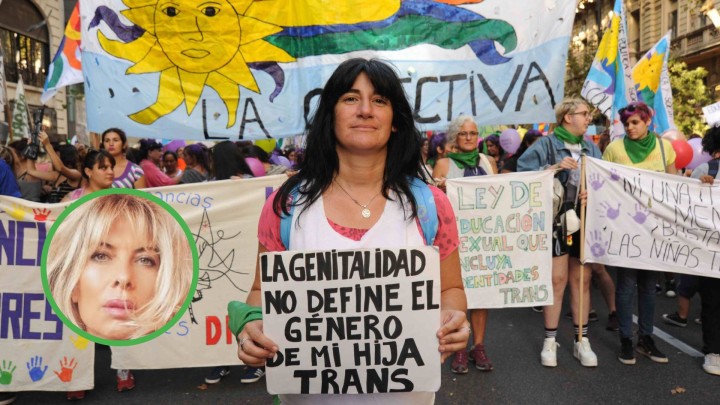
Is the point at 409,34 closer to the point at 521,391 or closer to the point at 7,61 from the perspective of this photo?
the point at 521,391

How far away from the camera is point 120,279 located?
115 inches

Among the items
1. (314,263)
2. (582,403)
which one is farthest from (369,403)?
(582,403)

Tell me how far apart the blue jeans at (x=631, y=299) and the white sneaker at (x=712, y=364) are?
1.48 feet

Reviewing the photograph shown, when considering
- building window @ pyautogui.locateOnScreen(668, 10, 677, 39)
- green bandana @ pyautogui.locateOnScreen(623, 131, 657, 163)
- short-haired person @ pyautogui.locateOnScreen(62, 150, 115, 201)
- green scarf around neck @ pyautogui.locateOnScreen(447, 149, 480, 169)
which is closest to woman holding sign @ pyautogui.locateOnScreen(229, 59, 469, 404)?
short-haired person @ pyautogui.locateOnScreen(62, 150, 115, 201)

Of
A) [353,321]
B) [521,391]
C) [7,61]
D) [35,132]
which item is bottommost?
[521,391]

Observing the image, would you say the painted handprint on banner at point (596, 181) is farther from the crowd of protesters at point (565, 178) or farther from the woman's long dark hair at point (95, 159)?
the woman's long dark hair at point (95, 159)

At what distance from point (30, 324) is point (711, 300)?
514cm

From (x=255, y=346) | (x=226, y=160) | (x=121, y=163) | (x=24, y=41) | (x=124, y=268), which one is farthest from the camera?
(x=24, y=41)

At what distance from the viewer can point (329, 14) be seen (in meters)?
4.61

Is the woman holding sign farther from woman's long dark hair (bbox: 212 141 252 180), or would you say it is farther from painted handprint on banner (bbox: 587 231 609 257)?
painted handprint on banner (bbox: 587 231 609 257)

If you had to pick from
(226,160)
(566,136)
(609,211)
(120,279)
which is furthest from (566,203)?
(120,279)

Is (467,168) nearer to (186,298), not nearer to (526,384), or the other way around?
(526,384)

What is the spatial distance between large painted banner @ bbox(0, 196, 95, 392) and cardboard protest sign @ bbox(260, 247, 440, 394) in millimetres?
2989

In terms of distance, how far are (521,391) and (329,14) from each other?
123 inches
